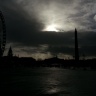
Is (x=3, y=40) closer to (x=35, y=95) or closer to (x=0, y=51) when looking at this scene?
(x=0, y=51)

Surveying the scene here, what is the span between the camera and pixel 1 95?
31.1 metres

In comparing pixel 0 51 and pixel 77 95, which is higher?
pixel 0 51

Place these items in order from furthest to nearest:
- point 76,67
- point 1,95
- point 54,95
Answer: point 76,67 < point 54,95 < point 1,95

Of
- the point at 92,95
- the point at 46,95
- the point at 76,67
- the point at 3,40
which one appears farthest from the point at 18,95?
the point at 76,67

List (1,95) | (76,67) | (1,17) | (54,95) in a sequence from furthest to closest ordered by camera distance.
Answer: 1. (76,67)
2. (1,17)
3. (54,95)
4. (1,95)

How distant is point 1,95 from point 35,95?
4508 millimetres

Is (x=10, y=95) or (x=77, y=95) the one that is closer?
(x=10, y=95)

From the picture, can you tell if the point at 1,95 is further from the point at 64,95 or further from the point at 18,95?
the point at 64,95

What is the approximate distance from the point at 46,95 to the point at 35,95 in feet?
4.83

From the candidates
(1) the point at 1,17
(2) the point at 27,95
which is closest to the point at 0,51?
(1) the point at 1,17

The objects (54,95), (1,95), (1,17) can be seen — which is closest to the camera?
(1,95)

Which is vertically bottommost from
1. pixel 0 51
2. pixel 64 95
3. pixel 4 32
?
pixel 64 95

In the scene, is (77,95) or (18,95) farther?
(77,95)

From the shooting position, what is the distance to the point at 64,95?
112 ft
